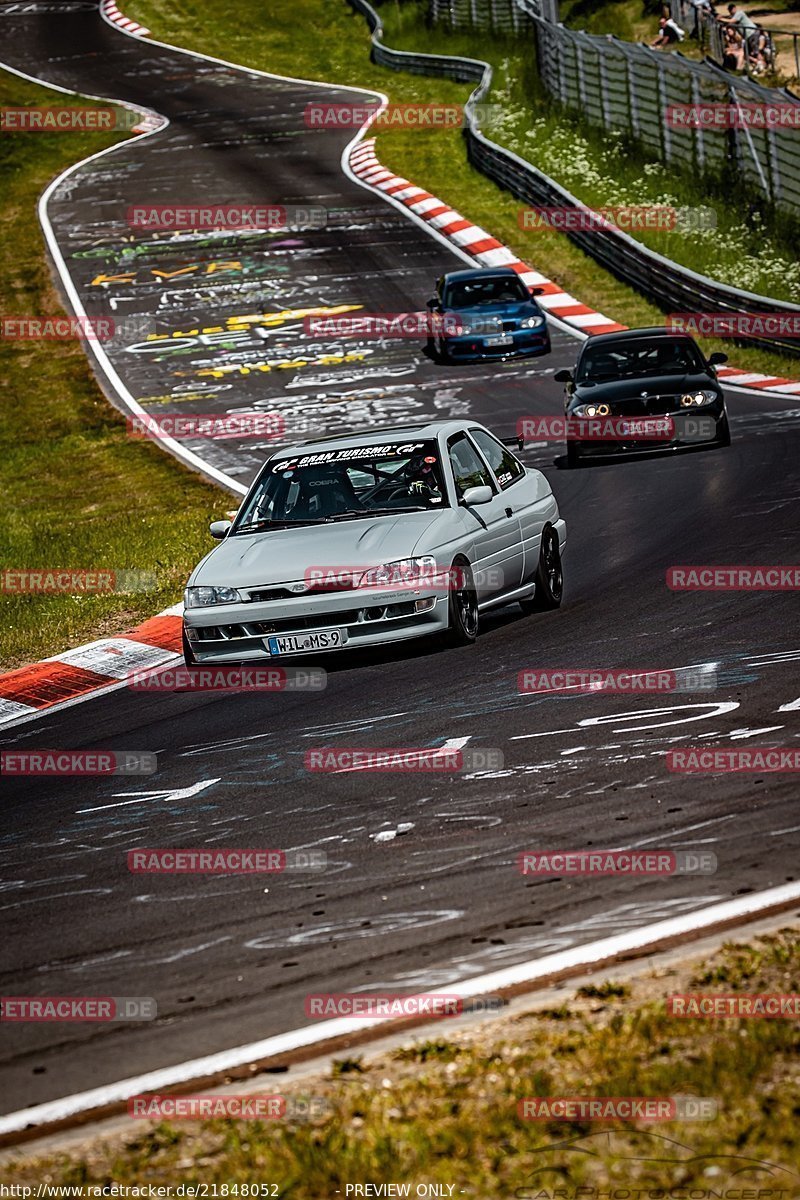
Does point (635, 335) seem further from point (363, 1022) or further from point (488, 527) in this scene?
point (363, 1022)

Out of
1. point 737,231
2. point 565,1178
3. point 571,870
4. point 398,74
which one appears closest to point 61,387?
point 737,231

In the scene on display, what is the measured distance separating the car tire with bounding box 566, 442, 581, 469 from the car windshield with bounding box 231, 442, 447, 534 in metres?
7.13

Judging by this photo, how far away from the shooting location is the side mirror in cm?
1101

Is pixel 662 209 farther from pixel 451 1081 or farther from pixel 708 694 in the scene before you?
pixel 451 1081

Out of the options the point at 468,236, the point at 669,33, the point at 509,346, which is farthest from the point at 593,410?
the point at 669,33

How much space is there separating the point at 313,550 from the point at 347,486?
94cm

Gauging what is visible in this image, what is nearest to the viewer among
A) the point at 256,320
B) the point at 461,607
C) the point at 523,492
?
the point at 461,607

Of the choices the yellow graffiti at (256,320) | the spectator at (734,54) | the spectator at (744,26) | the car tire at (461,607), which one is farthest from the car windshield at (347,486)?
the spectator at (734,54)

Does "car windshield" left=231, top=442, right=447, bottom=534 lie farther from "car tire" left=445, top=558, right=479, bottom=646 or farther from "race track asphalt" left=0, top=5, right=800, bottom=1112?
"race track asphalt" left=0, top=5, right=800, bottom=1112

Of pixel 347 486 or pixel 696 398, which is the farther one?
pixel 696 398

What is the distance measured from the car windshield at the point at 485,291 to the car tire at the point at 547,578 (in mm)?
14584

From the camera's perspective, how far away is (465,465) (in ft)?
38.4

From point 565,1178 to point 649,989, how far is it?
111 cm

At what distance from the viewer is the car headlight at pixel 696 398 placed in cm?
1820
